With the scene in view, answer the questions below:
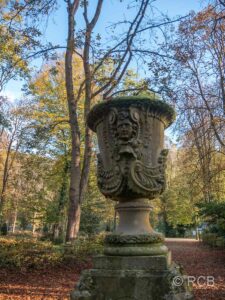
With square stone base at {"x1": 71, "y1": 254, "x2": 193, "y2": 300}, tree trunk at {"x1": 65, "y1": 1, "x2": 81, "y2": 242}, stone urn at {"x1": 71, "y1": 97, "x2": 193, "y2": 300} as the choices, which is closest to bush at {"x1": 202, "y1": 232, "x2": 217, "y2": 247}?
tree trunk at {"x1": 65, "y1": 1, "x2": 81, "y2": 242}

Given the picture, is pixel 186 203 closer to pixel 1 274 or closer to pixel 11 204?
pixel 11 204

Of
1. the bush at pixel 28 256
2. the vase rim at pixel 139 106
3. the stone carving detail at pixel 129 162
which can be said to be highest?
the vase rim at pixel 139 106

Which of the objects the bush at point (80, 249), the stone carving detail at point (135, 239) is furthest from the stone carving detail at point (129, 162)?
the bush at point (80, 249)

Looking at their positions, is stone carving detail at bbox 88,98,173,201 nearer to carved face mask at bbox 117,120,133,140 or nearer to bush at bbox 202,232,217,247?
carved face mask at bbox 117,120,133,140

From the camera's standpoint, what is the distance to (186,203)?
34562mm

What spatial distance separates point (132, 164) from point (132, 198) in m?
0.47

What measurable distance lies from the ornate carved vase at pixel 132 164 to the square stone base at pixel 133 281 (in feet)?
0.47

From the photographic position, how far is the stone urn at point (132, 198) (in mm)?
3811

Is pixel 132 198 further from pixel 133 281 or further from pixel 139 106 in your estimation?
pixel 139 106

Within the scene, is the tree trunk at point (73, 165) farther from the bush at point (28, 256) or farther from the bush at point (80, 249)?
the bush at point (28, 256)

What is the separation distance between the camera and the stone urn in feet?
12.5

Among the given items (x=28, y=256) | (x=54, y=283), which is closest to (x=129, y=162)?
(x=54, y=283)

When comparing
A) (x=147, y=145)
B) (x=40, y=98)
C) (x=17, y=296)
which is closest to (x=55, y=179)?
(x=40, y=98)

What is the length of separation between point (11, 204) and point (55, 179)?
7.43m
